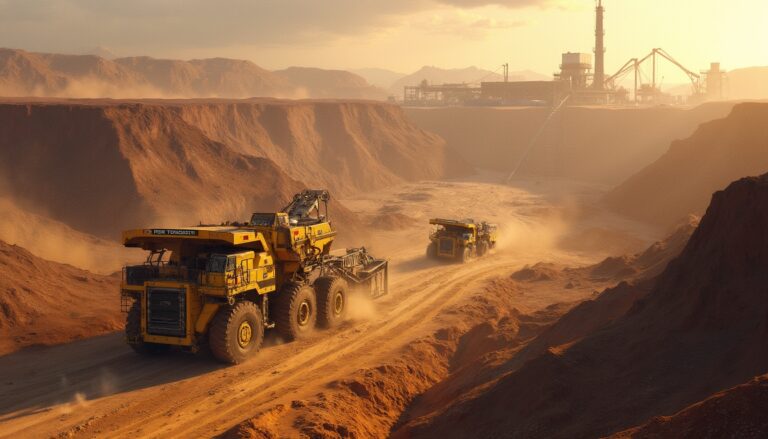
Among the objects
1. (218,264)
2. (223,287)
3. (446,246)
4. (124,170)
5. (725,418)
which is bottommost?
(446,246)

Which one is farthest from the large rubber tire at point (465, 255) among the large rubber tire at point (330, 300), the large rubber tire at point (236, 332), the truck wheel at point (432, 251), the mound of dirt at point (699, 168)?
the mound of dirt at point (699, 168)

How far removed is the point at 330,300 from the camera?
2095 centimetres

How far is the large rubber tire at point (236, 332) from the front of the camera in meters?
17.0

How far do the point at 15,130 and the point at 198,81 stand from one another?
11007cm

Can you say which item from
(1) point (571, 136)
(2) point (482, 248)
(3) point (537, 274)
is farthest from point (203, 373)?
(1) point (571, 136)

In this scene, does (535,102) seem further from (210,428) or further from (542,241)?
(210,428)

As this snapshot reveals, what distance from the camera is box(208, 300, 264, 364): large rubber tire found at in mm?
17000

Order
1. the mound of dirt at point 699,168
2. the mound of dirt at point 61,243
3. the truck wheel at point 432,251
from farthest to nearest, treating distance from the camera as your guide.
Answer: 1. the mound of dirt at point 699,168
2. the mound of dirt at point 61,243
3. the truck wheel at point 432,251

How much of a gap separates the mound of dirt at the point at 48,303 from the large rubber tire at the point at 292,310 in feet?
17.8

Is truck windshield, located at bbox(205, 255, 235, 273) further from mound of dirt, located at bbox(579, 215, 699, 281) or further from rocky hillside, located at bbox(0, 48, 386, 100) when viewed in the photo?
rocky hillside, located at bbox(0, 48, 386, 100)

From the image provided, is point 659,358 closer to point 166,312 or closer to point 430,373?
point 430,373

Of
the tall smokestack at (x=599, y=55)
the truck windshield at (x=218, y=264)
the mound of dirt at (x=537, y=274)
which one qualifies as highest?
the tall smokestack at (x=599, y=55)

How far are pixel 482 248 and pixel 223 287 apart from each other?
66.2ft

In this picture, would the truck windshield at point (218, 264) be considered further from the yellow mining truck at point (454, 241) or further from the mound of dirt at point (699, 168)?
the mound of dirt at point (699, 168)
